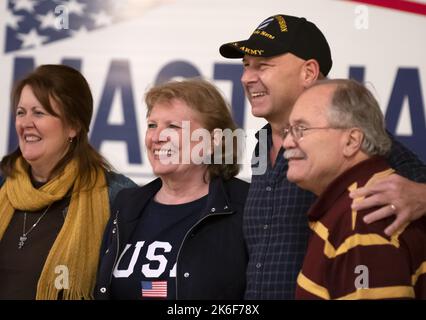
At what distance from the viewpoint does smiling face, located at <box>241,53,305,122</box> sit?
269 centimetres

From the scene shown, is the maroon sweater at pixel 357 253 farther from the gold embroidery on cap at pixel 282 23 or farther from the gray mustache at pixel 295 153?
the gold embroidery on cap at pixel 282 23

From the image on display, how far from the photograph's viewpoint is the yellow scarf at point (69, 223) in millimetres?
2949

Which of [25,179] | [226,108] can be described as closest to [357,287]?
[226,108]

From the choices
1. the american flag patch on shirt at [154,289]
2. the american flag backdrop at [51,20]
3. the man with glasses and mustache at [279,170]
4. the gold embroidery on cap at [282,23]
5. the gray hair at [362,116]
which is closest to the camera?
the gray hair at [362,116]

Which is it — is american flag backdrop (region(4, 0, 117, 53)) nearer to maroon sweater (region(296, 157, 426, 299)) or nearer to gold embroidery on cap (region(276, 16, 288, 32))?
gold embroidery on cap (region(276, 16, 288, 32))

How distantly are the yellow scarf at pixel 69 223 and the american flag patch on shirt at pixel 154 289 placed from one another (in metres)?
0.44

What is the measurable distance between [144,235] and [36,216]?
548 millimetres

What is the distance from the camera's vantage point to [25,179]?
3.18m

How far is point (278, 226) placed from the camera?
99.0 inches

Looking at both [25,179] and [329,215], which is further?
[25,179]

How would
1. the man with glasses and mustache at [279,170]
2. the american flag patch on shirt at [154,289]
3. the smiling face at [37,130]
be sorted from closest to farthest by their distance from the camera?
the man with glasses and mustache at [279,170], the american flag patch on shirt at [154,289], the smiling face at [37,130]

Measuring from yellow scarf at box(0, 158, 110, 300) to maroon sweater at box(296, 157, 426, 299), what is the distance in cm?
112

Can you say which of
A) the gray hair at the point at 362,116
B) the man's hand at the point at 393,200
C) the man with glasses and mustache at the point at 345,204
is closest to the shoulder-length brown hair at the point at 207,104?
the man with glasses and mustache at the point at 345,204
